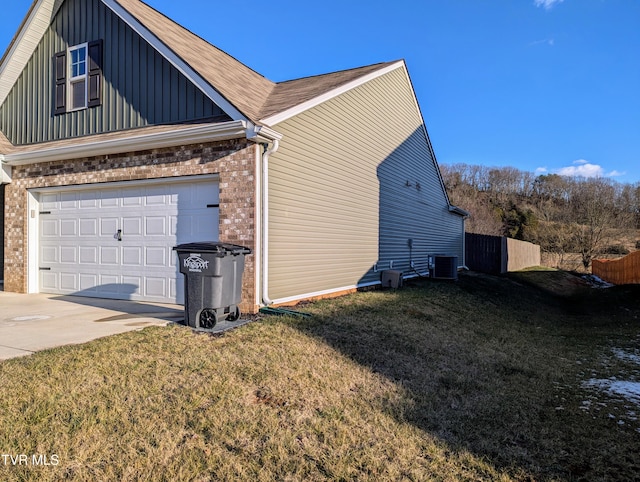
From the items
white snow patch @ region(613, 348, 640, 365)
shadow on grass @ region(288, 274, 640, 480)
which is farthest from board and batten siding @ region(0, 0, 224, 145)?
white snow patch @ region(613, 348, 640, 365)

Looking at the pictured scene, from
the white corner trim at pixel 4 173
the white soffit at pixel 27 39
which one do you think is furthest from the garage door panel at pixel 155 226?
the white soffit at pixel 27 39

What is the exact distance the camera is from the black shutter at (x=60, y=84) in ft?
30.7

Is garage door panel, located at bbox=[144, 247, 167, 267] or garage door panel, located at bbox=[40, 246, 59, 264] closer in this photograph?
garage door panel, located at bbox=[144, 247, 167, 267]

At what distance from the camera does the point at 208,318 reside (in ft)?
18.7

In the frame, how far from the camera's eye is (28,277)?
9.38m

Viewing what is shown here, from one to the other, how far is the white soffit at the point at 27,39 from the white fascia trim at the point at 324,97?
6241 millimetres

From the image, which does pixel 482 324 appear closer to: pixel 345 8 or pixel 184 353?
pixel 184 353

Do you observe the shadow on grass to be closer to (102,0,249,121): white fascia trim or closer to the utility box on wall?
the utility box on wall

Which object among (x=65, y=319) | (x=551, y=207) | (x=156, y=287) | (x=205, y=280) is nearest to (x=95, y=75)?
(x=156, y=287)

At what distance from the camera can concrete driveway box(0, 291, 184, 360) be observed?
4977 millimetres

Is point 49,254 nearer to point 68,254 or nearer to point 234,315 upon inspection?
point 68,254

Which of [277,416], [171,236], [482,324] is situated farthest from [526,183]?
[277,416]

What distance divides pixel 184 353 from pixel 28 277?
693 cm

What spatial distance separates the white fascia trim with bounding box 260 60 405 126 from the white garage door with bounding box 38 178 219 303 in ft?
5.19
